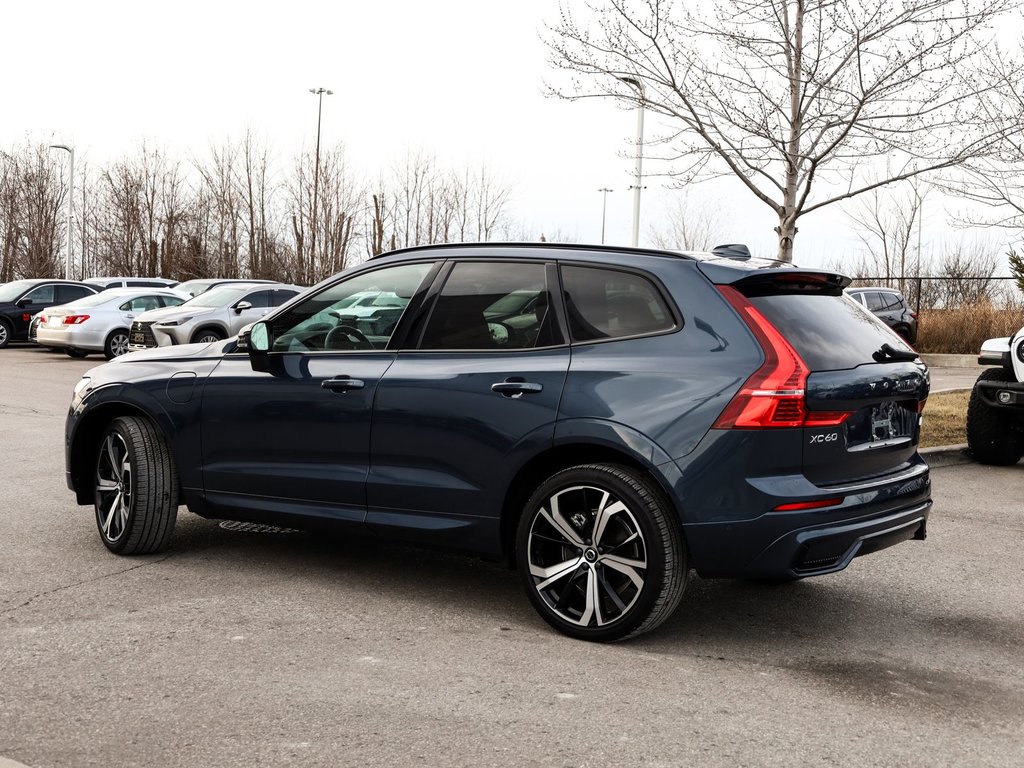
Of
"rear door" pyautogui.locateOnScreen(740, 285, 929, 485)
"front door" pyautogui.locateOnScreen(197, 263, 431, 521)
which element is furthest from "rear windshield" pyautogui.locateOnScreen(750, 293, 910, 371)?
"front door" pyautogui.locateOnScreen(197, 263, 431, 521)

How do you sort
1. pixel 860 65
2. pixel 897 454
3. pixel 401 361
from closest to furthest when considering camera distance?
1. pixel 897 454
2. pixel 401 361
3. pixel 860 65

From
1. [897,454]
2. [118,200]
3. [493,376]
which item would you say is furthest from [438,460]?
[118,200]

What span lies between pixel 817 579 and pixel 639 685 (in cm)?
220

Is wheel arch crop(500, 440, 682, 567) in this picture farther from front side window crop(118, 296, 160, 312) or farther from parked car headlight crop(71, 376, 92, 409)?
front side window crop(118, 296, 160, 312)

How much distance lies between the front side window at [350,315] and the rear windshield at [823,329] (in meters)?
1.72

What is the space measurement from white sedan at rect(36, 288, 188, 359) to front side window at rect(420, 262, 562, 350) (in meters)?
19.9

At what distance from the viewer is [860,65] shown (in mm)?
12805

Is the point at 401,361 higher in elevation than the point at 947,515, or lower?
higher

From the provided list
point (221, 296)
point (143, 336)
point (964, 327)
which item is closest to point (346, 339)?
point (143, 336)

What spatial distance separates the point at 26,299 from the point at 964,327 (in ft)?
75.0

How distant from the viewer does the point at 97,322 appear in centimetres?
2381

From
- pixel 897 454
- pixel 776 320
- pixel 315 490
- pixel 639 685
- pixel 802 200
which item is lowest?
pixel 639 685

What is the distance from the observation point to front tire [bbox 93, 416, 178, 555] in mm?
6023

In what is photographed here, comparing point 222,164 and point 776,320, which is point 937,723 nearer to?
Answer: point 776,320
